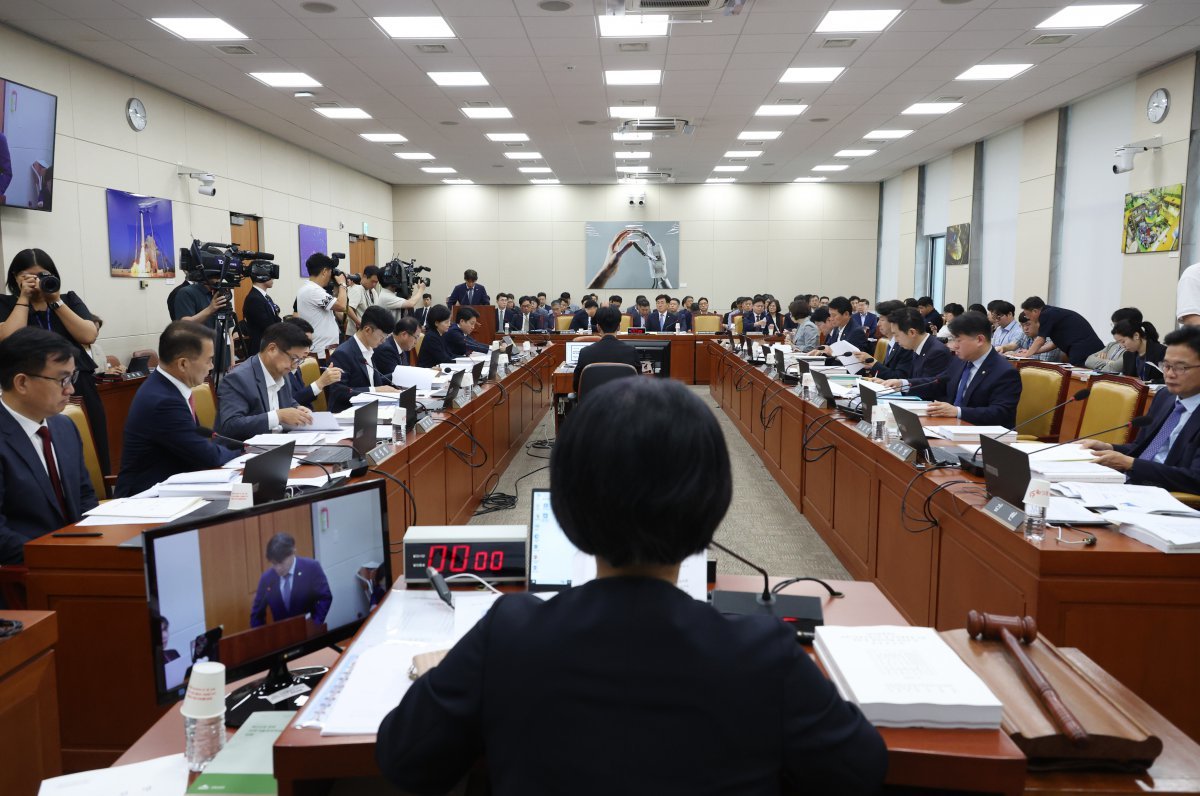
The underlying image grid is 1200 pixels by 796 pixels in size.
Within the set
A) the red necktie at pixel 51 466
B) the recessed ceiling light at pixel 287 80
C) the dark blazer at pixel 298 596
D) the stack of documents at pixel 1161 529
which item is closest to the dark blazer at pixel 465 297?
the recessed ceiling light at pixel 287 80

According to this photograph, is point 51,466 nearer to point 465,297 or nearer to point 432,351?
point 432,351

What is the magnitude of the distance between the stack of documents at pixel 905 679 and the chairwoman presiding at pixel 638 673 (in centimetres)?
Result: 32

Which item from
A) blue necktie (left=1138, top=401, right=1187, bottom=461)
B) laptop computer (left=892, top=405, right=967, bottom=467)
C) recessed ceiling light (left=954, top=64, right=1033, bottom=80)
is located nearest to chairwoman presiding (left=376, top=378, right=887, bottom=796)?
laptop computer (left=892, top=405, right=967, bottom=467)

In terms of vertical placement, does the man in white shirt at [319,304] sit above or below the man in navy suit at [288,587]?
above

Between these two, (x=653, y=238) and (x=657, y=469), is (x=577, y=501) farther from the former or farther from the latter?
(x=653, y=238)

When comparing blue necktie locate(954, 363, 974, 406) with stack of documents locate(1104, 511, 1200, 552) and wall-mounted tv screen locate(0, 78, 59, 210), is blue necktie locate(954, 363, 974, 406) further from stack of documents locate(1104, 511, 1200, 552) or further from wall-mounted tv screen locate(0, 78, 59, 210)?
wall-mounted tv screen locate(0, 78, 59, 210)

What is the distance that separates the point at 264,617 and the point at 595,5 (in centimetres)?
500

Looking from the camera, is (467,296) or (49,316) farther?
(467,296)

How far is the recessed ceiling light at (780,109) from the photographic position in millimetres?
8375

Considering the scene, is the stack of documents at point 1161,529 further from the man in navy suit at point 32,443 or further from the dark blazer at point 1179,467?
the man in navy suit at point 32,443

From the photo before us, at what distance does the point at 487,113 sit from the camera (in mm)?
8703

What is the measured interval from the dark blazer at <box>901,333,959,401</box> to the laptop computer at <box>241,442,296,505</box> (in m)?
3.70

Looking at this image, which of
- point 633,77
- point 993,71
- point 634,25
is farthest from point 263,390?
point 993,71

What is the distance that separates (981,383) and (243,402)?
3.48 meters
